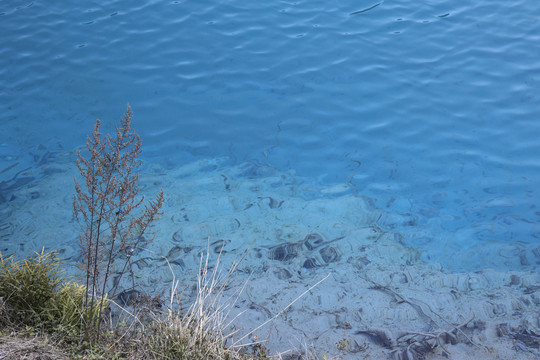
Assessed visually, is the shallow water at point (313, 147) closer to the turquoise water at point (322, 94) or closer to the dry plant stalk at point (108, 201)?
the turquoise water at point (322, 94)

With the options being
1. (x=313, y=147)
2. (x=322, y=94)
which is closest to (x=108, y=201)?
(x=313, y=147)

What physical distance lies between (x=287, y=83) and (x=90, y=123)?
237 centimetres

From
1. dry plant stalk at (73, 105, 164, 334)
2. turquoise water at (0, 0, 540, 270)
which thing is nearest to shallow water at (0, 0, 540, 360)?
turquoise water at (0, 0, 540, 270)

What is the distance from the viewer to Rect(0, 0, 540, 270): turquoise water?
5.08 metres

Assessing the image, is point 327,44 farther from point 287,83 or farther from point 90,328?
point 90,328

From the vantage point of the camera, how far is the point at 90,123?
579 centimetres

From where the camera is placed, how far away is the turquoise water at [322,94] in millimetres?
5082

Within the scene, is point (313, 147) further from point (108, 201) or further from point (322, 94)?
point (108, 201)

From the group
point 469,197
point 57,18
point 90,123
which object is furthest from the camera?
point 57,18

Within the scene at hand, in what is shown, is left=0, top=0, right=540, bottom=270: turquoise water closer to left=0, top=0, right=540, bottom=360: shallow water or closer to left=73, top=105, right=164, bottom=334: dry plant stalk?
left=0, top=0, right=540, bottom=360: shallow water

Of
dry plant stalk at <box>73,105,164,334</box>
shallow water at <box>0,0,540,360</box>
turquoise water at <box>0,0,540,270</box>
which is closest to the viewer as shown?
dry plant stalk at <box>73,105,164,334</box>

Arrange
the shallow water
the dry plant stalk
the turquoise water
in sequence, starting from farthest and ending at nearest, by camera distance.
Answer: the turquoise water → the shallow water → the dry plant stalk

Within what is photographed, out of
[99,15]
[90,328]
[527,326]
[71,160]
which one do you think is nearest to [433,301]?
[527,326]

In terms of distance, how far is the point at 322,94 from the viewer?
6090 millimetres
